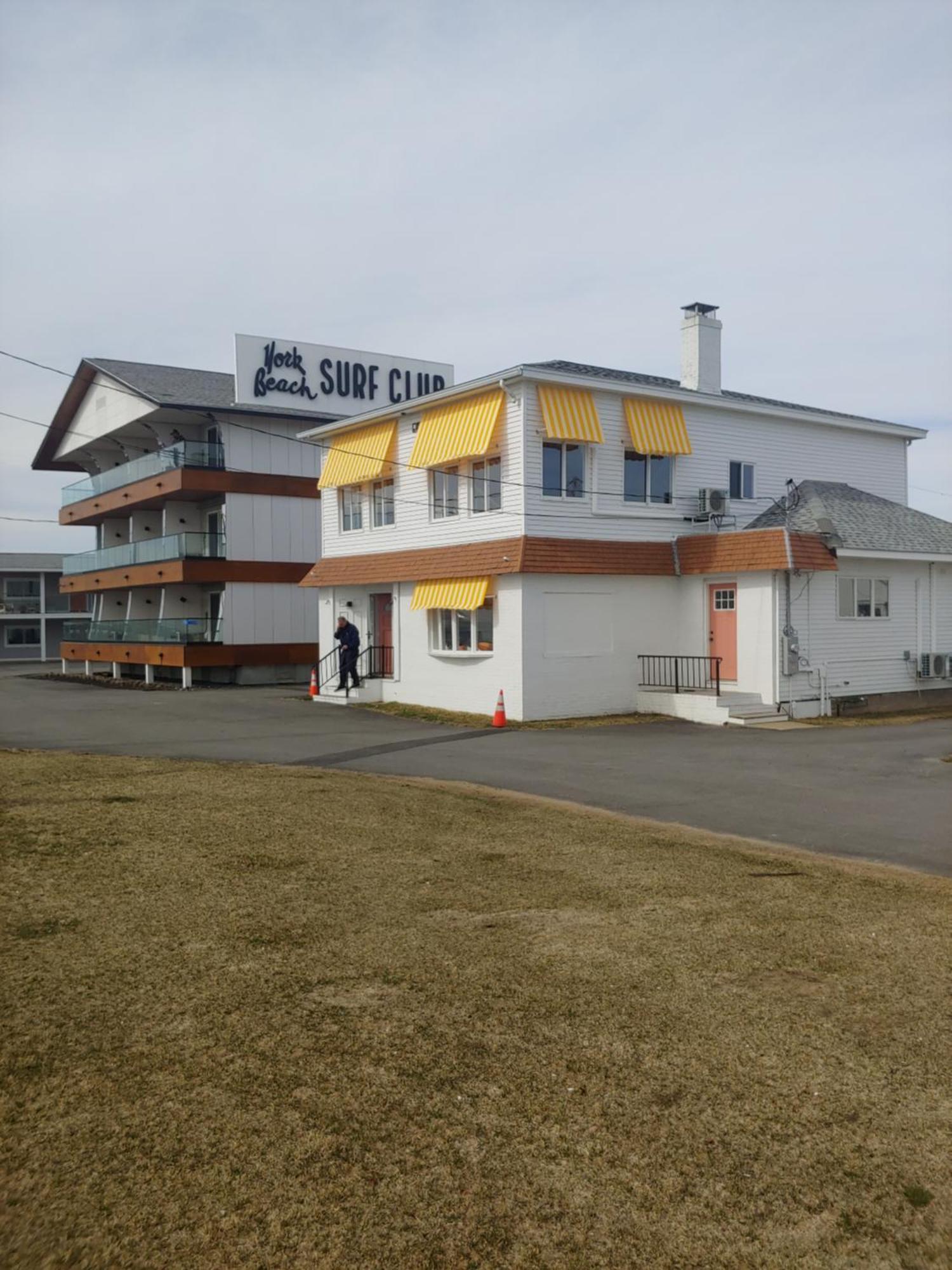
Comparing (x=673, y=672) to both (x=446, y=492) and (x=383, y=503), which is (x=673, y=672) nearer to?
(x=446, y=492)

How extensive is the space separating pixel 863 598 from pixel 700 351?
24.3 ft

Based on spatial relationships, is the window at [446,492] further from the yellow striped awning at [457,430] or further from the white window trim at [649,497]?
the white window trim at [649,497]

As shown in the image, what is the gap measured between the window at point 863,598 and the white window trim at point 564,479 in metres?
5.98

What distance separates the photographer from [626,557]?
23531 millimetres

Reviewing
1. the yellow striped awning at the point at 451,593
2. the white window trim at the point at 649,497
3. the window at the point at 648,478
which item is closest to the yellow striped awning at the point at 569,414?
the white window trim at the point at 649,497

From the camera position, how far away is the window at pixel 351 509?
28422 mm

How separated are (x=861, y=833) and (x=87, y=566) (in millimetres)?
38860

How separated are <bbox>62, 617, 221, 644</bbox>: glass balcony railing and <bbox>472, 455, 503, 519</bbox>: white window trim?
13166 millimetres

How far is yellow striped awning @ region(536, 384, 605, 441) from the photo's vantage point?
73.5 ft

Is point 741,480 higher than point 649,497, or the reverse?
point 741,480

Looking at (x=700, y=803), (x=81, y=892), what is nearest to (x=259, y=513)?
(x=700, y=803)

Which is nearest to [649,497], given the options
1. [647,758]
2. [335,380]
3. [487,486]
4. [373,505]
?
[487,486]

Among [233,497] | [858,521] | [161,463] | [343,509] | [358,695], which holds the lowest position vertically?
[358,695]

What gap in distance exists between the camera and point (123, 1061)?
473cm
